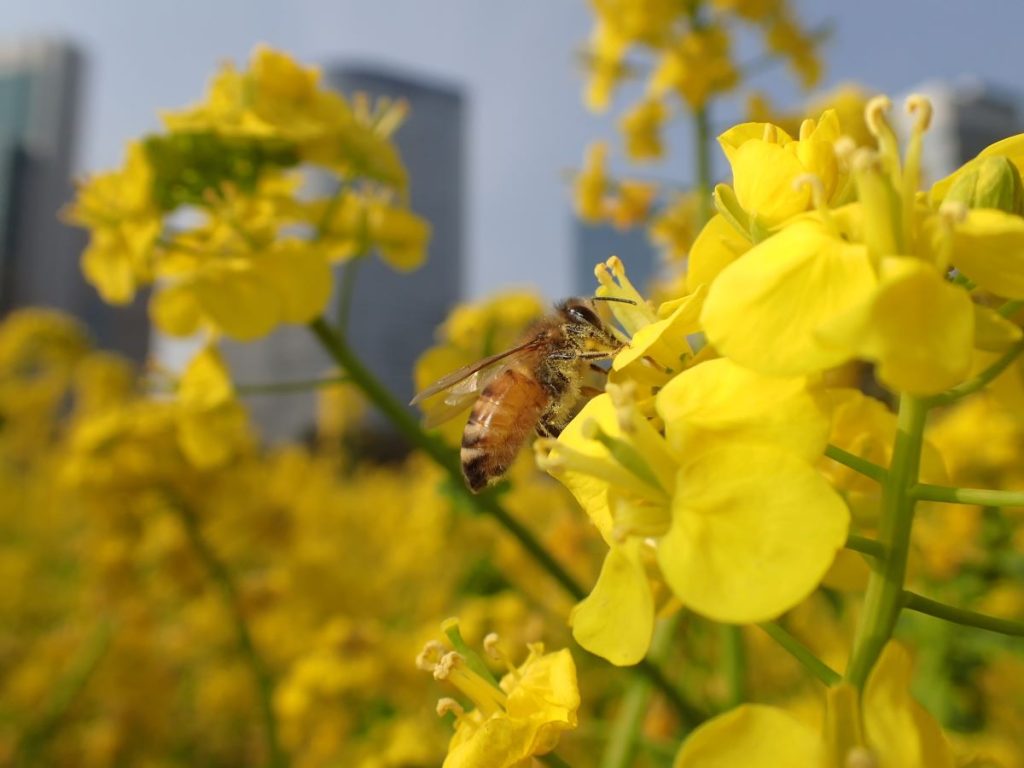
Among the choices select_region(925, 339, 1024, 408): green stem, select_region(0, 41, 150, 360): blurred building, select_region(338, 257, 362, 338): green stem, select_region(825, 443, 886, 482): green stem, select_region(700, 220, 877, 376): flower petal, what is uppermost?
select_region(700, 220, 877, 376): flower petal

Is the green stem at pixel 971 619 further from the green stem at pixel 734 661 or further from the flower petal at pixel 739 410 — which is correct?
the green stem at pixel 734 661

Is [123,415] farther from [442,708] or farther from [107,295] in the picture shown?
[442,708]

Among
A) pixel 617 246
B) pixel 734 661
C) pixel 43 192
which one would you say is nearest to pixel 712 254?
pixel 734 661

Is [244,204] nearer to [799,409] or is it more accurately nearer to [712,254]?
[712,254]

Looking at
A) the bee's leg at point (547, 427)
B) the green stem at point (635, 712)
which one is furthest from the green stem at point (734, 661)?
the bee's leg at point (547, 427)

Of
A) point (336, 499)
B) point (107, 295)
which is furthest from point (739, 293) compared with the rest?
point (336, 499)

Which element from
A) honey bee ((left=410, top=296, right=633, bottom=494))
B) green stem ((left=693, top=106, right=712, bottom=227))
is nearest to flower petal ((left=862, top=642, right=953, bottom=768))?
honey bee ((left=410, top=296, right=633, bottom=494))

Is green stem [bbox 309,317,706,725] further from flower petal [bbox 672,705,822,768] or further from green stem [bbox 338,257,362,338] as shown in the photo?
flower petal [bbox 672,705,822,768]
